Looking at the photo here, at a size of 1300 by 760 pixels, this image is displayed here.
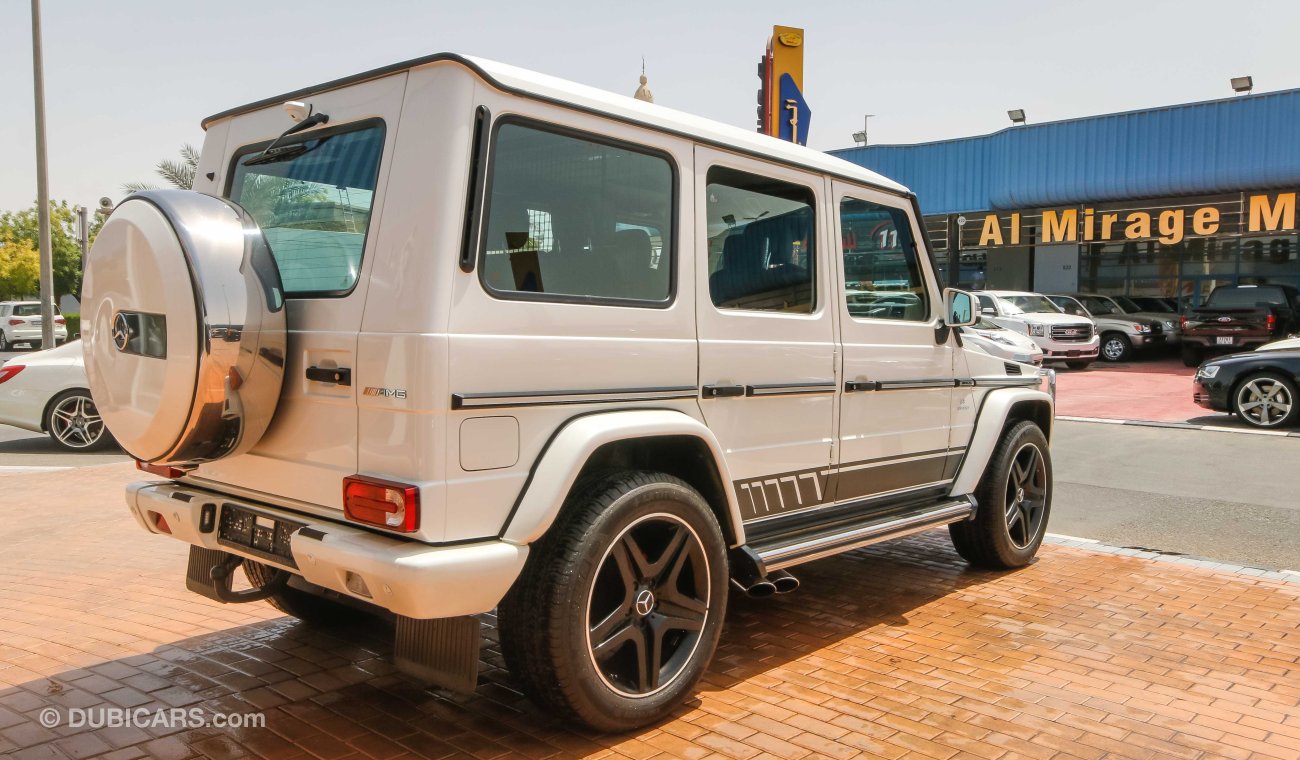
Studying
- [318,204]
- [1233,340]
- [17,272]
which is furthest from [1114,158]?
[17,272]

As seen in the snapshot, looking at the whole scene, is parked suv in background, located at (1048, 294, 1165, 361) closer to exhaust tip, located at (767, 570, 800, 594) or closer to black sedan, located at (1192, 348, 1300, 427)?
black sedan, located at (1192, 348, 1300, 427)

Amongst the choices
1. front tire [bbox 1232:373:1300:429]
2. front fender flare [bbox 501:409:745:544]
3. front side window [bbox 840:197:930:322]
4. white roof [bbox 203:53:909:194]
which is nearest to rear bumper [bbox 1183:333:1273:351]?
front tire [bbox 1232:373:1300:429]

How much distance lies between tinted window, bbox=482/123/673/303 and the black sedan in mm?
11523

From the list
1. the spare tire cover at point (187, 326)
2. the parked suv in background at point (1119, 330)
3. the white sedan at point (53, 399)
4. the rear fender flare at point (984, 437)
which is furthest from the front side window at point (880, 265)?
the parked suv in background at point (1119, 330)

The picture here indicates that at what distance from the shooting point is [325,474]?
3223mm

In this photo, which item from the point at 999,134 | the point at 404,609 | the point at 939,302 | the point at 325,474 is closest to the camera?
the point at 404,609

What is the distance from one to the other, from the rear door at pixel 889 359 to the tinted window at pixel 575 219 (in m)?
1.23

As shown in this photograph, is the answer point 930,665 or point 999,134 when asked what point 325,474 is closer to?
point 930,665

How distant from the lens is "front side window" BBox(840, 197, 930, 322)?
4.67 meters

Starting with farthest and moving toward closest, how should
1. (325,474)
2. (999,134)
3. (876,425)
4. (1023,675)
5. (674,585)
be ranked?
(999,134)
(876,425)
(1023,675)
(674,585)
(325,474)

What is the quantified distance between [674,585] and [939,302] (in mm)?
2426

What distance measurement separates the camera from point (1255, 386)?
12516 mm

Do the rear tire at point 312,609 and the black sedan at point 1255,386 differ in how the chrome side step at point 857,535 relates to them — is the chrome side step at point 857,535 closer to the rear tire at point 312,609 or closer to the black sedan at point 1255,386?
the rear tire at point 312,609

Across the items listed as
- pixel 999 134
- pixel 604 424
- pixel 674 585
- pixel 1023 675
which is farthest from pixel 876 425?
pixel 999 134
